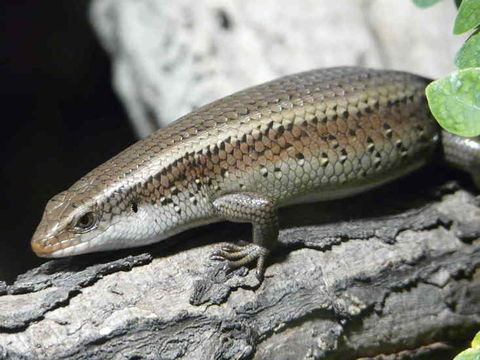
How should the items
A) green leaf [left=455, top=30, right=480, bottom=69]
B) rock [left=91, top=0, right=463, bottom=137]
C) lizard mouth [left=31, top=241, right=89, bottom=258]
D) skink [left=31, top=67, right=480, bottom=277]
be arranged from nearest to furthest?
green leaf [left=455, top=30, right=480, bottom=69] < lizard mouth [left=31, top=241, right=89, bottom=258] < skink [left=31, top=67, right=480, bottom=277] < rock [left=91, top=0, right=463, bottom=137]

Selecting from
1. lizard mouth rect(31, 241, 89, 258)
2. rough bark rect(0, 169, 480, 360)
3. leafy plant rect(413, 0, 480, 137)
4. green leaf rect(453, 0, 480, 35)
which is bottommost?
rough bark rect(0, 169, 480, 360)

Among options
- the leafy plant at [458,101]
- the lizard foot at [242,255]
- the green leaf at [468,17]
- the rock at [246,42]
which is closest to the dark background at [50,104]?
the rock at [246,42]

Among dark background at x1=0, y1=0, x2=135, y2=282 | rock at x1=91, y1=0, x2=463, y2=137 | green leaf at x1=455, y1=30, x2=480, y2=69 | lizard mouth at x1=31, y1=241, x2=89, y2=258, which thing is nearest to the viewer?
green leaf at x1=455, y1=30, x2=480, y2=69

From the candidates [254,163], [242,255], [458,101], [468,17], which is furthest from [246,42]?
[458,101]

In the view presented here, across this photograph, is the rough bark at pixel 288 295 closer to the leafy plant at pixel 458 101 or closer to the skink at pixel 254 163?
the skink at pixel 254 163

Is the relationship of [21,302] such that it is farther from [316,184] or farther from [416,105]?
[416,105]

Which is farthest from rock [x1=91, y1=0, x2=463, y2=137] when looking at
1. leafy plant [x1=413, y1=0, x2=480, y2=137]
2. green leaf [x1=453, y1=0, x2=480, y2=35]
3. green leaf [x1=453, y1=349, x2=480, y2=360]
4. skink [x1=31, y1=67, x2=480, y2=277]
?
green leaf [x1=453, y1=349, x2=480, y2=360]

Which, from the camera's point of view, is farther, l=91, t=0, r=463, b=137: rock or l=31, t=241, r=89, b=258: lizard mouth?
l=91, t=0, r=463, b=137: rock

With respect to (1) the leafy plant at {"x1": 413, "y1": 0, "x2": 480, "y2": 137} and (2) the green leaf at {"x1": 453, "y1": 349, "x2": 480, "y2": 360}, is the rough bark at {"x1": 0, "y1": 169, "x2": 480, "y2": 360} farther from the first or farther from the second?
(1) the leafy plant at {"x1": 413, "y1": 0, "x2": 480, "y2": 137}
